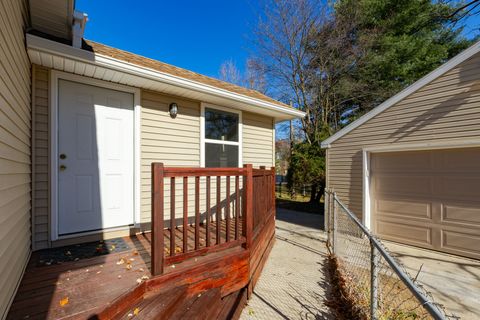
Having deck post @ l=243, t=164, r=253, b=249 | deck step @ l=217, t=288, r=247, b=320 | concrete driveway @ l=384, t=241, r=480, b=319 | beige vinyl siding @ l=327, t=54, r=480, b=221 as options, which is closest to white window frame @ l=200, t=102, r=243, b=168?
deck post @ l=243, t=164, r=253, b=249

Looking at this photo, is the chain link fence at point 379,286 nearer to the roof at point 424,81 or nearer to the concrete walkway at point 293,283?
the concrete walkway at point 293,283

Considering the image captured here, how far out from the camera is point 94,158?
3225mm

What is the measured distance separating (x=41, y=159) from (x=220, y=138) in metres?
2.78

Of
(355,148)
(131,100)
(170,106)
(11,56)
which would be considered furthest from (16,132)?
(355,148)

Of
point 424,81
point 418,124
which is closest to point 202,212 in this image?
point 418,124

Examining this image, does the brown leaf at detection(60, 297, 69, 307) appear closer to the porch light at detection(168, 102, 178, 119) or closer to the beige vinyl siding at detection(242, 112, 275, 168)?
the porch light at detection(168, 102, 178, 119)

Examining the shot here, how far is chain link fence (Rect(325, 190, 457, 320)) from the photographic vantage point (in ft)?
4.21

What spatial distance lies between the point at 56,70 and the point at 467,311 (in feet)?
18.5

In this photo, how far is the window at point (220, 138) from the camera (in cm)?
453

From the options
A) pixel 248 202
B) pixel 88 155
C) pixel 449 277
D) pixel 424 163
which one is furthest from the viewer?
pixel 424 163

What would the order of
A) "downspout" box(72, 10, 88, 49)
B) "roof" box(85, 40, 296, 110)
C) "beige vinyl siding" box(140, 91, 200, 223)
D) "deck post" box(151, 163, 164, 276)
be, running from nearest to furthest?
"deck post" box(151, 163, 164, 276), "downspout" box(72, 10, 88, 49), "roof" box(85, 40, 296, 110), "beige vinyl siding" box(140, 91, 200, 223)

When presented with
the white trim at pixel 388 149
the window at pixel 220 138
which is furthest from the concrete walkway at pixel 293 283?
the window at pixel 220 138

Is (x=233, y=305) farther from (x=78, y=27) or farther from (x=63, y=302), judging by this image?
(x=78, y=27)

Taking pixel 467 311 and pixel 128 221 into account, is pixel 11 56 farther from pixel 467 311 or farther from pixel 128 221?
pixel 467 311
